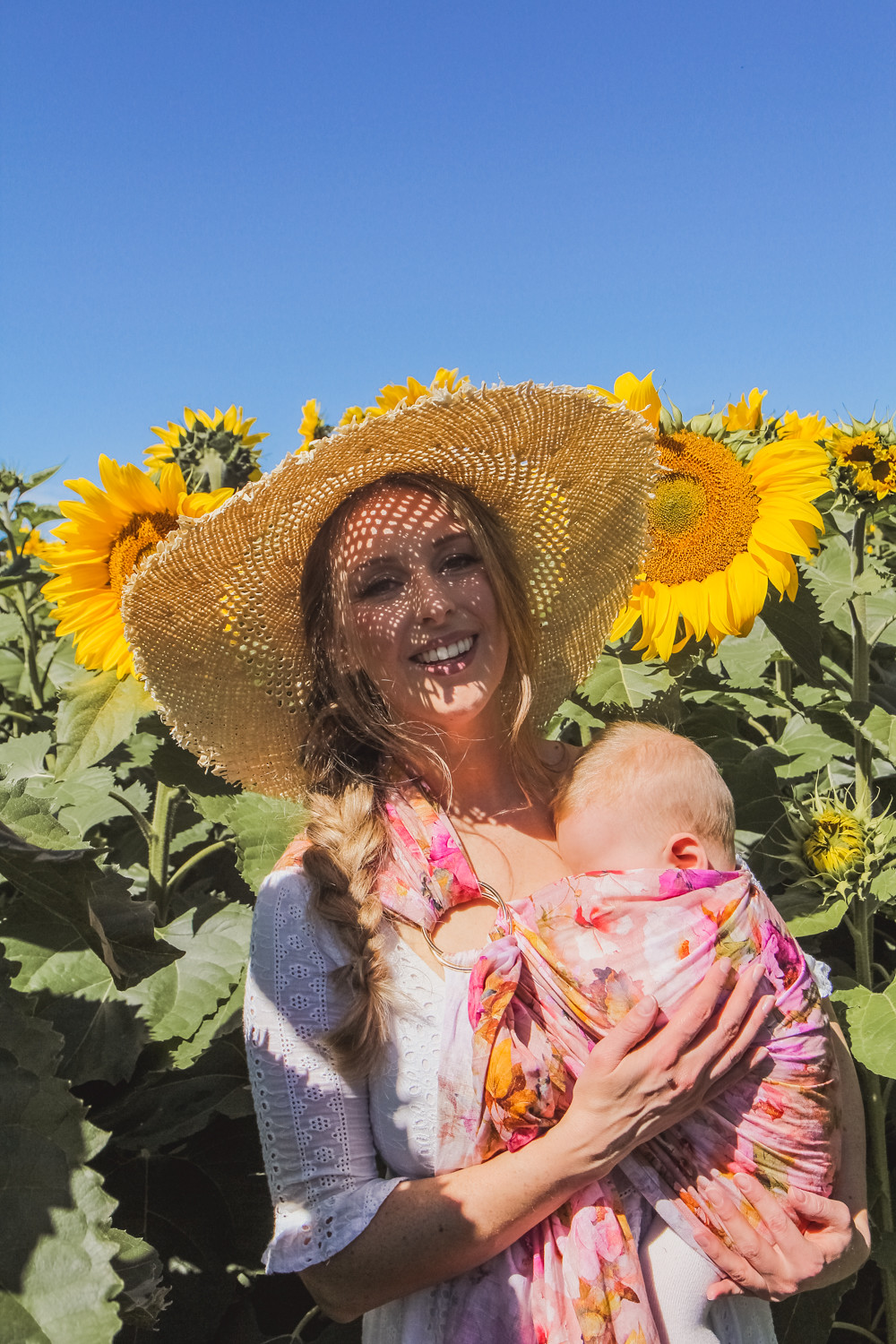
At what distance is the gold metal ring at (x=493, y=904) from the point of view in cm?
163

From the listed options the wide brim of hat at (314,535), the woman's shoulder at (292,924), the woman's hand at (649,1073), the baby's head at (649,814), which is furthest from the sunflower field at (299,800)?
the woman's hand at (649,1073)

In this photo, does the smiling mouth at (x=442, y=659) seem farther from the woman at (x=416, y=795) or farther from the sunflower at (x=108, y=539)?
the sunflower at (x=108, y=539)

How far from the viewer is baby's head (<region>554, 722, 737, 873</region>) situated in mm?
1794

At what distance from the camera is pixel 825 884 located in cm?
230

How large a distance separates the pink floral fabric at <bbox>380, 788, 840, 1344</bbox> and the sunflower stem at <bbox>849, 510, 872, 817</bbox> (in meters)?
0.93

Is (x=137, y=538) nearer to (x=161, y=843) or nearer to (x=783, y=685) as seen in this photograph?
(x=161, y=843)

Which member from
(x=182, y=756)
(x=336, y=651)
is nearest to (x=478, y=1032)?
(x=336, y=651)

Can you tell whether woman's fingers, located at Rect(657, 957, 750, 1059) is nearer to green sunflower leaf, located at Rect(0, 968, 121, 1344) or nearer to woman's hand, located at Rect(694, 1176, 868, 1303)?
woman's hand, located at Rect(694, 1176, 868, 1303)

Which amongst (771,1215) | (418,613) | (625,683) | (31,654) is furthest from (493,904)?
(31,654)

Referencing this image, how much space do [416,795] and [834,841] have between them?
966 mm

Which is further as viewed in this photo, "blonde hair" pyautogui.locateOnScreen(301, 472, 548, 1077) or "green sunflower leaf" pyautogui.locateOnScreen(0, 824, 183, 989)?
"blonde hair" pyautogui.locateOnScreen(301, 472, 548, 1077)

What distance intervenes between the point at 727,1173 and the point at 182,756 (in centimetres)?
149

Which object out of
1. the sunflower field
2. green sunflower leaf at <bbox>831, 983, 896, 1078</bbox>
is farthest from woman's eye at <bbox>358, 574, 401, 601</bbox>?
green sunflower leaf at <bbox>831, 983, 896, 1078</bbox>

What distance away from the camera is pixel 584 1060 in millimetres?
1577
